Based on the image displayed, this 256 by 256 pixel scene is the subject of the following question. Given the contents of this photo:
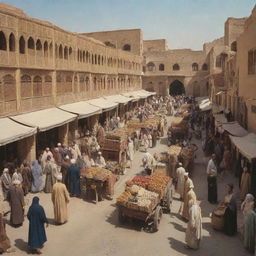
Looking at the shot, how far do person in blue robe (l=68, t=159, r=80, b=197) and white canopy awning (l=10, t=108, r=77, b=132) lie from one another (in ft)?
10.4

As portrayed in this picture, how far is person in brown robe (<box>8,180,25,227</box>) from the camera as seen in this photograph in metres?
9.21

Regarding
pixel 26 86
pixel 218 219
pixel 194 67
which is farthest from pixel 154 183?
pixel 194 67

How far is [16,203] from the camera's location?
30.3 ft

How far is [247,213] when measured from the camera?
8094 millimetres

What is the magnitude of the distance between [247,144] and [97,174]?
18.3 feet

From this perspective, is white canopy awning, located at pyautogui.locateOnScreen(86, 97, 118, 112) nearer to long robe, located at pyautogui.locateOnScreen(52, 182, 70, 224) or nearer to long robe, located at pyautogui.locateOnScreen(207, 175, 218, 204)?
long robe, located at pyautogui.locateOnScreen(207, 175, 218, 204)

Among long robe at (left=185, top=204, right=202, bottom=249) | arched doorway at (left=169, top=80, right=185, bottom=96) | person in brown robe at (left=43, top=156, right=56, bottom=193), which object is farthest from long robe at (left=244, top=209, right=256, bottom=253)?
arched doorway at (left=169, top=80, right=185, bottom=96)

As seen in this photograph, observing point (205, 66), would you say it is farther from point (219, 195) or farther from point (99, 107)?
point (219, 195)

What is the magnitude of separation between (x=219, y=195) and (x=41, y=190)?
6.78 m

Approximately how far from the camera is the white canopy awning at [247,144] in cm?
1055

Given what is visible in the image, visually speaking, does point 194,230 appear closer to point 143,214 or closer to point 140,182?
point 143,214

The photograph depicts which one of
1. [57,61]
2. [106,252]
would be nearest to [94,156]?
[57,61]

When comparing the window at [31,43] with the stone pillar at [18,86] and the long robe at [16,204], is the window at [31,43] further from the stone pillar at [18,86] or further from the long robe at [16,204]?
the long robe at [16,204]

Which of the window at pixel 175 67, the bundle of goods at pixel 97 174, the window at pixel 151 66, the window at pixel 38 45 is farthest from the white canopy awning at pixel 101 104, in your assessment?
the window at pixel 175 67
